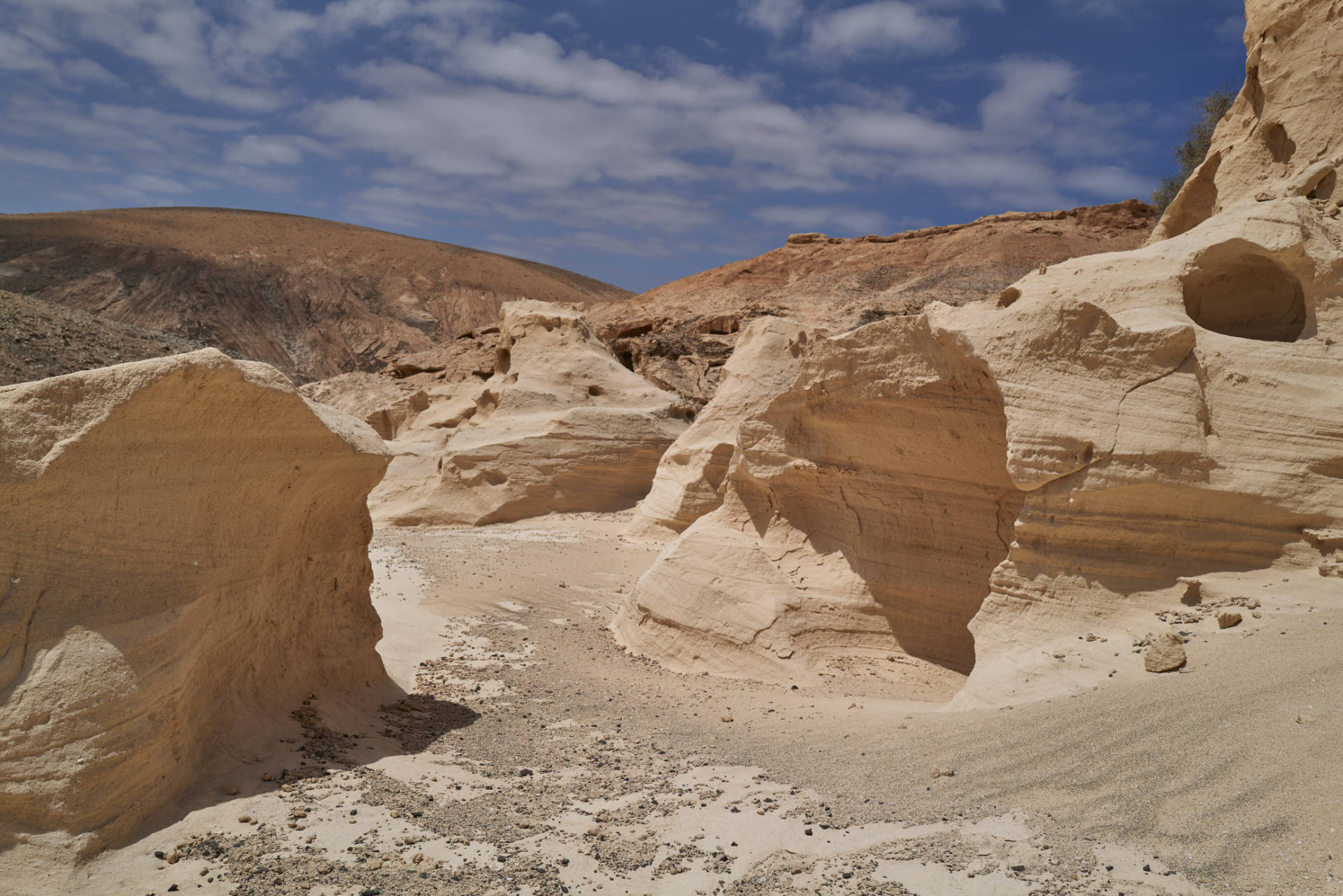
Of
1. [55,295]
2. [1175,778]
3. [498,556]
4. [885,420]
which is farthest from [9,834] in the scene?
[55,295]

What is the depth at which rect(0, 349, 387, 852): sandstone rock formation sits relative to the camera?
11.4ft

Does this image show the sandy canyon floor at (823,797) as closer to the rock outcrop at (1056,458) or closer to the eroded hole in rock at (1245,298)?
the rock outcrop at (1056,458)

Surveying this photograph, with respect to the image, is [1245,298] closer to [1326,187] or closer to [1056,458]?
[1326,187]

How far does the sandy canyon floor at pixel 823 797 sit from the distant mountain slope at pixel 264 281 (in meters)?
38.6

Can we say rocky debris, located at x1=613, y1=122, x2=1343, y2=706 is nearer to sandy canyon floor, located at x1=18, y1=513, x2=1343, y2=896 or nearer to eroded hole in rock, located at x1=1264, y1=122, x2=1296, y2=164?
sandy canyon floor, located at x1=18, y1=513, x2=1343, y2=896

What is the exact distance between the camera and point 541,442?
50.7ft

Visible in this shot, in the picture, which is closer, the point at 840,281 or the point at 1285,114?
the point at 1285,114

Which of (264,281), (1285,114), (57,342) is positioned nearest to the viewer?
(1285,114)

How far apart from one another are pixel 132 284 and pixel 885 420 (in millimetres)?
46873

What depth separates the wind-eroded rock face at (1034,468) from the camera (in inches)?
194

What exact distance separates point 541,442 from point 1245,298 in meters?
11.3

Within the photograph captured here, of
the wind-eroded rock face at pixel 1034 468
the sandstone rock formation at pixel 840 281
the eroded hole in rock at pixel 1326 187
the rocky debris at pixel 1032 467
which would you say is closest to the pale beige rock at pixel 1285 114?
the eroded hole in rock at pixel 1326 187

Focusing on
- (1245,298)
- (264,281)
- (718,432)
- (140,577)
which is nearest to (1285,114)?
(1245,298)

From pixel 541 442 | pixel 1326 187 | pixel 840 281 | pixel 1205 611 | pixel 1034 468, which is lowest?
pixel 1205 611
